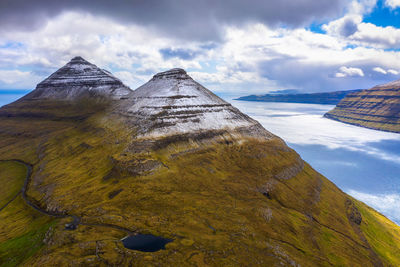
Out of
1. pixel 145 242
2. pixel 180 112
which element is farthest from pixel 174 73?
pixel 145 242

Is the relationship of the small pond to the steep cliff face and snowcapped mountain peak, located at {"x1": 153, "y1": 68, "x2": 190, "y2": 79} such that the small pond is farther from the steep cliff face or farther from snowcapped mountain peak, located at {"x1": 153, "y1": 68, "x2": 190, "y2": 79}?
snowcapped mountain peak, located at {"x1": 153, "y1": 68, "x2": 190, "y2": 79}

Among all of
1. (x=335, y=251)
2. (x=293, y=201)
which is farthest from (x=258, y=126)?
(x=335, y=251)

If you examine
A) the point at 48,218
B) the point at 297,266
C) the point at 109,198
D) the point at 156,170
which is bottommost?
the point at 297,266

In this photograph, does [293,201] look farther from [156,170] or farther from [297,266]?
[156,170]

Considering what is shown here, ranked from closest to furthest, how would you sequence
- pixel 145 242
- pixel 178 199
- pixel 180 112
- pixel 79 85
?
1. pixel 145 242
2. pixel 178 199
3. pixel 180 112
4. pixel 79 85

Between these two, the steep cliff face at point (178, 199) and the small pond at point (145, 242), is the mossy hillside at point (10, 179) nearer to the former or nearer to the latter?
the steep cliff face at point (178, 199)

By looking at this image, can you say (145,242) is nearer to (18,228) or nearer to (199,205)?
(199,205)
